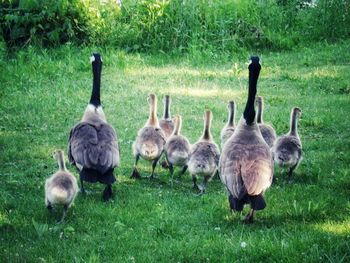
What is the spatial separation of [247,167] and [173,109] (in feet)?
22.3

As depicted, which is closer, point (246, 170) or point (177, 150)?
point (246, 170)

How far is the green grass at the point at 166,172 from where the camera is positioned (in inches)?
262

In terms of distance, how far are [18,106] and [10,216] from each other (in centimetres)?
669

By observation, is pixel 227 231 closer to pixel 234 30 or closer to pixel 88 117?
pixel 88 117

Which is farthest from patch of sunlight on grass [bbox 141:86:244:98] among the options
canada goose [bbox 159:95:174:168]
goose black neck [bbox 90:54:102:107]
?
goose black neck [bbox 90:54:102:107]

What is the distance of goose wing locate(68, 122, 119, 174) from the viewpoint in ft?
27.2

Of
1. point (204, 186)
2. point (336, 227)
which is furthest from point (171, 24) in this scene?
point (336, 227)

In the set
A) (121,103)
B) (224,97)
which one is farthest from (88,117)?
(224,97)

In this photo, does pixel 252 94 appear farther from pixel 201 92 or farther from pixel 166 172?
pixel 201 92

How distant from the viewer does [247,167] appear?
7.31 meters

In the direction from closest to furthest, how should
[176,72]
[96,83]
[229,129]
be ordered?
[96,83], [229,129], [176,72]

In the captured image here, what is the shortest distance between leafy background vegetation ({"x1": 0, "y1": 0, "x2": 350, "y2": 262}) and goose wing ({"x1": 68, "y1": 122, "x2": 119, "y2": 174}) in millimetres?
576

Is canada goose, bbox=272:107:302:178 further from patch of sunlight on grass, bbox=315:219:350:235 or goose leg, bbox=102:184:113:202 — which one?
goose leg, bbox=102:184:113:202

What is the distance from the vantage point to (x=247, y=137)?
7.95 metres
